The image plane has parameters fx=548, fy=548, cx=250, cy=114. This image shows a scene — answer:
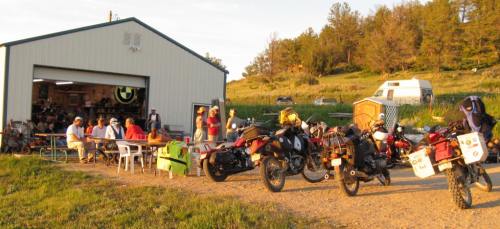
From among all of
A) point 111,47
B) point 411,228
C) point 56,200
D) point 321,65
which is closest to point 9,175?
point 56,200

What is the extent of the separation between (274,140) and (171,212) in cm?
231

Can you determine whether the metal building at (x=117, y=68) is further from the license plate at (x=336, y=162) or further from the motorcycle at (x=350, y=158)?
the license plate at (x=336, y=162)

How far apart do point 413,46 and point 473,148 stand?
51.4m

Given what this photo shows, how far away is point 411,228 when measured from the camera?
20.7 feet

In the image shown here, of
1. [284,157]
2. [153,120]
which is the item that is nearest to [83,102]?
[153,120]

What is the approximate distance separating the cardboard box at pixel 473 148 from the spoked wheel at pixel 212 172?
4.25 meters

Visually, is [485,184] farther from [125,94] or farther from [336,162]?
[125,94]

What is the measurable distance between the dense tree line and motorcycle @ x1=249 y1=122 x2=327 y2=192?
4568cm

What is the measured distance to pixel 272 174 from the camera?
867cm

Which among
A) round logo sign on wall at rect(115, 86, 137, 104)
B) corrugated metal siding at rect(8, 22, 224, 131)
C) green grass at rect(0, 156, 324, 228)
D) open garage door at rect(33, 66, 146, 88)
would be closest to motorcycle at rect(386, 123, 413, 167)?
green grass at rect(0, 156, 324, 228)

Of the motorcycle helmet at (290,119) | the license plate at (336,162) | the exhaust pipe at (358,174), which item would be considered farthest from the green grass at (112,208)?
the motorcycle helmet at (290,119)

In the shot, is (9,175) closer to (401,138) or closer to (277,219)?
(277,219)

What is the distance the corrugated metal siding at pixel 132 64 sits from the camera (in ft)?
54.2

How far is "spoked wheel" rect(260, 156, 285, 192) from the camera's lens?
27.8 feet
